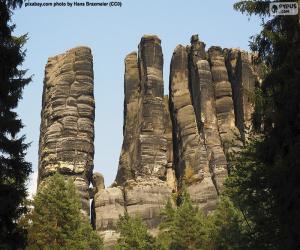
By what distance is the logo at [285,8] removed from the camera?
16.9 meters

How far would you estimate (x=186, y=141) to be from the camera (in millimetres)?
80875

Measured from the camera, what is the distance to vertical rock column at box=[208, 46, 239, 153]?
8381cm

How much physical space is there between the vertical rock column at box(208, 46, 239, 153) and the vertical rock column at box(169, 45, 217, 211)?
407 centimetres

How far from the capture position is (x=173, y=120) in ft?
284

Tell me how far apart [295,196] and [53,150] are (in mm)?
61857

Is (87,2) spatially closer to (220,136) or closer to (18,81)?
(18,81)

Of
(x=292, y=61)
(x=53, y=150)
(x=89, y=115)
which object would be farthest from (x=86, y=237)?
(x=292, y=61)

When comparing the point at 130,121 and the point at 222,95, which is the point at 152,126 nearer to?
the point at 130,121

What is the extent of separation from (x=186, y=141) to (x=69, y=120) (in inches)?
670

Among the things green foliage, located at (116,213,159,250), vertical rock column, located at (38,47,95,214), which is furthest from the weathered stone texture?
green foliage, located at (116,213,159,250)

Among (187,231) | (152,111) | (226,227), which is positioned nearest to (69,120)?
(152,111)

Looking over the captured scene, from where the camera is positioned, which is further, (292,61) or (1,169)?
(1,169)

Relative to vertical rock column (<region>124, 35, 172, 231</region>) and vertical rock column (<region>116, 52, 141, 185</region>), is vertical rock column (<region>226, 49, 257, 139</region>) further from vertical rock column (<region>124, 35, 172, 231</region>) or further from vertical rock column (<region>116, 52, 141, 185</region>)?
vertical rock column (<region>116, 52, 141, 185</region>)

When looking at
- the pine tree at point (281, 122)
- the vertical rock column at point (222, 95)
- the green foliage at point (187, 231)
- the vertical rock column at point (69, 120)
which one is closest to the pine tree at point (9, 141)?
the pine tree at point (281, 122)
